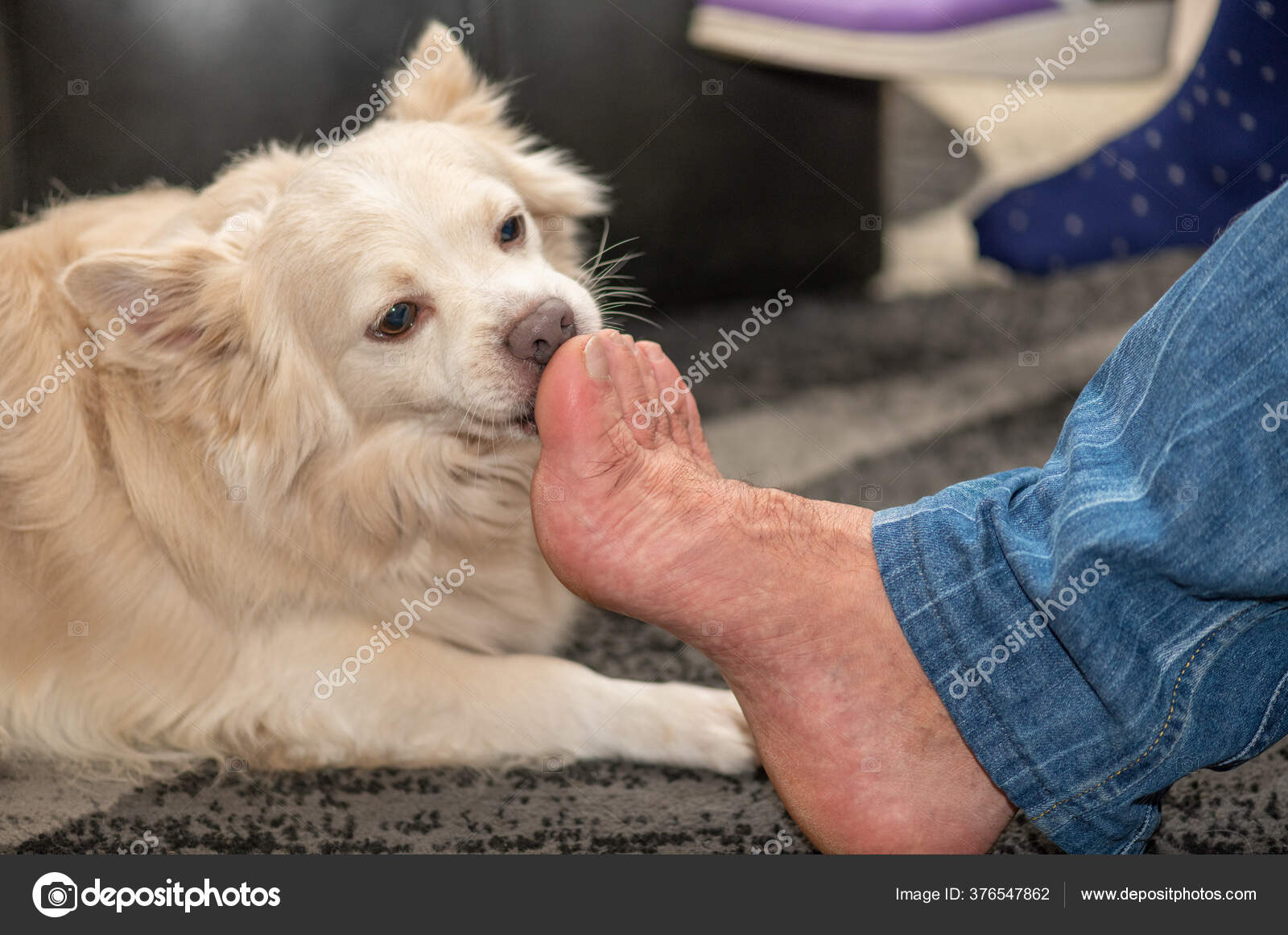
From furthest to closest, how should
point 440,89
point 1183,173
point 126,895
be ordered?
point 1183,173
point 440,89
point 126,895

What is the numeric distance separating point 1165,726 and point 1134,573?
153mm

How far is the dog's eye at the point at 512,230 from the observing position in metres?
1.47

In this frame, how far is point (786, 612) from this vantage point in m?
1.10

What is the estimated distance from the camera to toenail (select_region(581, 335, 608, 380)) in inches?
48.1

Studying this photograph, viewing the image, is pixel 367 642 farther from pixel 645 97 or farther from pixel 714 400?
pixel 645 97
